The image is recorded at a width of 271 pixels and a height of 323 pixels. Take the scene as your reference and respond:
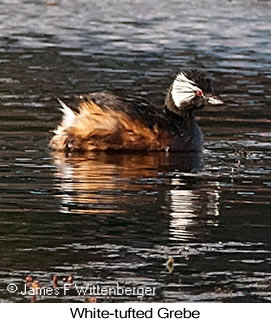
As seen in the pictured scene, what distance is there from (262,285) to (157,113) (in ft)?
19.6

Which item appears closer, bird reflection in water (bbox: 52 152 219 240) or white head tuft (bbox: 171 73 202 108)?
bird reflection in water (bbox: 52 152 219 240)

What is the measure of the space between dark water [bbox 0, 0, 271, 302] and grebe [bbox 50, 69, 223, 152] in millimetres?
183

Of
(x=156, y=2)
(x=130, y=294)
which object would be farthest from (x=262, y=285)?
(x=156, y=2)

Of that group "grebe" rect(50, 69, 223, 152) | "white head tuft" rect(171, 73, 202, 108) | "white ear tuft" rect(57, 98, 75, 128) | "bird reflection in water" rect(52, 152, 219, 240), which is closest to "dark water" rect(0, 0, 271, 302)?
"bird reflection in water" rect(52, 152, 219, 240)

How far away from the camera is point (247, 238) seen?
10.2 metres

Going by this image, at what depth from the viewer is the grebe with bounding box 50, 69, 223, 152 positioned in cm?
1425

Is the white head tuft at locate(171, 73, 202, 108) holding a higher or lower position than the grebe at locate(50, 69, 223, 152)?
higher

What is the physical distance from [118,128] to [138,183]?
1.89 meters

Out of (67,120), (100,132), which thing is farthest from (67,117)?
(100,132)

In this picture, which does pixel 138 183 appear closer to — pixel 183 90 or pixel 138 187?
pixel 138 187

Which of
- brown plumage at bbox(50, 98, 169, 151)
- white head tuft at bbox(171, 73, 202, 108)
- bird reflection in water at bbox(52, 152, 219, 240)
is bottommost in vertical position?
bird reflection in water at bbox(52, 152, 219, 240)

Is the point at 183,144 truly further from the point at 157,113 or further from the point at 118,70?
the point at 118,70

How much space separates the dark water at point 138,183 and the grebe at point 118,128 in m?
0.18

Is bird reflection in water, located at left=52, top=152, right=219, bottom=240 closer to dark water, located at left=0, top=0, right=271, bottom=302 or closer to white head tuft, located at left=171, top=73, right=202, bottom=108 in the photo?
dark water, located at left=0, top=0, right=271, bottom=302
